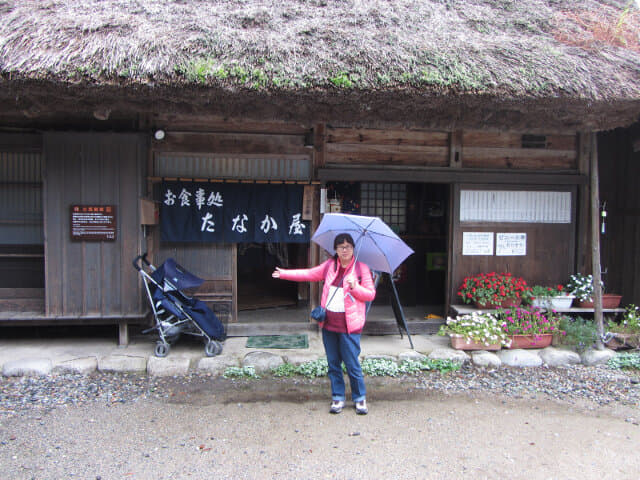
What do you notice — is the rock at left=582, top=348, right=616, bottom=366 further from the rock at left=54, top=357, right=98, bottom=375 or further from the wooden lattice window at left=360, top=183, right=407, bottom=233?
the rock at left=54, top=357, right=98, bottom=375

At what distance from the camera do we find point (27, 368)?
15.8 feet

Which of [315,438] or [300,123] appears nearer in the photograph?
[315,438]

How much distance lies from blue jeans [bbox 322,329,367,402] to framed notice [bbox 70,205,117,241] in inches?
130

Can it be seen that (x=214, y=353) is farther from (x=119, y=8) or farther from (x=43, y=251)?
(x=119, y=8)

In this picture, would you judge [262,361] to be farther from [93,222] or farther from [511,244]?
[511,244]

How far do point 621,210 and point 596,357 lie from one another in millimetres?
2739

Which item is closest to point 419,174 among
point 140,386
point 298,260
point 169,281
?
point 298,260

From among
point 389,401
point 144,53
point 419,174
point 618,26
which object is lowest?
point 389,401

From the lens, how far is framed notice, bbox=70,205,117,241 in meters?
5.36

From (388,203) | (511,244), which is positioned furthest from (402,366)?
(388,203)

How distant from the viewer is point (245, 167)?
237 inches

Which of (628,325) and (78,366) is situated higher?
(628,325)

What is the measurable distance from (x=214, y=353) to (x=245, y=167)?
2618 millimetres

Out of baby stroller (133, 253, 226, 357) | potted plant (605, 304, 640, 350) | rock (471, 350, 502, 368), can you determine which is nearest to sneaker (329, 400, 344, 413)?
baby stroller (133, 253, 226, 357)
